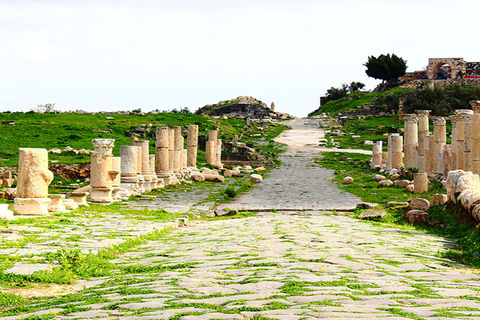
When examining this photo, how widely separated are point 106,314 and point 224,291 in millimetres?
1246

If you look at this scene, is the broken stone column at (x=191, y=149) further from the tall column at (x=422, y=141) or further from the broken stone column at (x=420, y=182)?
the broken stone column at (x=420, y=182)

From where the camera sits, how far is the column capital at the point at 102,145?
58.8ft

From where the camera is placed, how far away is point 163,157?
2625cm

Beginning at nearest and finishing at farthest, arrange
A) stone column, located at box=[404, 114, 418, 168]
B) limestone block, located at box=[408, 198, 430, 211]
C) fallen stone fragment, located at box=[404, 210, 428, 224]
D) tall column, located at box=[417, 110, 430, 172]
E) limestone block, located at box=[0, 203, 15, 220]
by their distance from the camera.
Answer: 1. limestone block, located at box=[0, 203, 15, 220]
2. fallen stone fragment, located at box=[404, 210, 428, 224]
3. limestone block, located at box=[408, 198, 430, 211]
4. tall column, located at box=[417, 110, 430, 172]
5. stone column, located at box=[404, 114, 418, 168]

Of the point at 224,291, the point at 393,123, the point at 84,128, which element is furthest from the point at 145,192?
the point at 393,123

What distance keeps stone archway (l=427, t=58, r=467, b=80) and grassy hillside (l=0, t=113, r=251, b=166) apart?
38309mm

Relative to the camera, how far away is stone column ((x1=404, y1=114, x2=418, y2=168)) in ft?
97.9

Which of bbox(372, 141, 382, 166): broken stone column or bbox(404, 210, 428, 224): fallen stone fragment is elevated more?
bbox(372, 141, 382, 166): broken stone column

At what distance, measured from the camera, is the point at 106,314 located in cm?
524

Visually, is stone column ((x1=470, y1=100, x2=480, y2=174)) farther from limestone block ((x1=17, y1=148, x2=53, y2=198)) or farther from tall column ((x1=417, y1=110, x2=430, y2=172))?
limestone block ((x1=17, y1=148, x2=53, y2=198))

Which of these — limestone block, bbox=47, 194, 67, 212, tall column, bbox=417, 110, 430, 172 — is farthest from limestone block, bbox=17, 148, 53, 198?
tall column, bbox=417, 110, 430, 172

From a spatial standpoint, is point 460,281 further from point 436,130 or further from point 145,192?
point 436,130

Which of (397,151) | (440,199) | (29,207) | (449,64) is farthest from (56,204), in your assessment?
(449,64)

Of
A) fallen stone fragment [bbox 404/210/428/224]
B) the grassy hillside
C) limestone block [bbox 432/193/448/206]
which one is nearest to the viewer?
fallen stone fragment [bbox 404/210/428/224]
